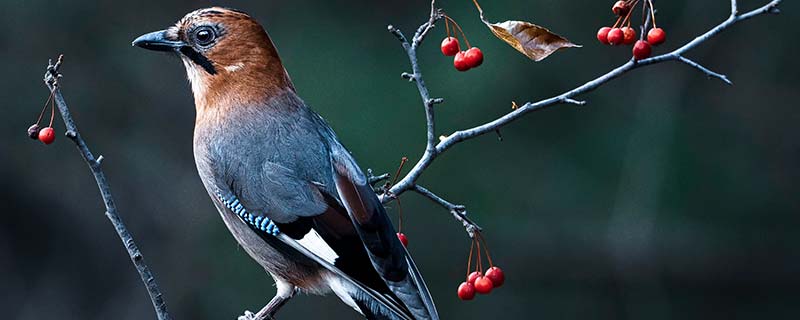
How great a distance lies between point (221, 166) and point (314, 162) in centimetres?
23

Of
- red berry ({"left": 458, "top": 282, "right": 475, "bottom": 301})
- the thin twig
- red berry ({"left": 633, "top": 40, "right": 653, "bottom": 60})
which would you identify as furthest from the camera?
red berry ({"left": 458, "top": 282, "right": 475, "bottom": 301})

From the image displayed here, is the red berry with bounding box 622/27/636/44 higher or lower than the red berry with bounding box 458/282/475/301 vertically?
higher

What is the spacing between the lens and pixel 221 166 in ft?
9.08

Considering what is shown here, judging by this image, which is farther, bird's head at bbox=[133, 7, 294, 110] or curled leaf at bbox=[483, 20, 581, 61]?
bird's head at bbox=[133, 7, 294, 110]

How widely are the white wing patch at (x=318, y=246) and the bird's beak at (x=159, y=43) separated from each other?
2.12ft

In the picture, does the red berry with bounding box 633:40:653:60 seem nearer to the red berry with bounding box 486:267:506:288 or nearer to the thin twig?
the thin twig

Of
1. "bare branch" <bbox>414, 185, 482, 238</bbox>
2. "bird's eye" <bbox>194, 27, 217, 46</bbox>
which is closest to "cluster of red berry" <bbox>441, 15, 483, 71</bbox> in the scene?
"bare branch" <bbox>414, 185, 482, 238</bbox>

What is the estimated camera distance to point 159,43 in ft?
9.48

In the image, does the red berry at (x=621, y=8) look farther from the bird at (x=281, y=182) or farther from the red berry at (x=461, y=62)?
the bird at (x=281, y=182)

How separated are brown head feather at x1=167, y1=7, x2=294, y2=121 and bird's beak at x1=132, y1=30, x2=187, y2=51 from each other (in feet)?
0.05

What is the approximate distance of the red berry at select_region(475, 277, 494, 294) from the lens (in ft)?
9.31

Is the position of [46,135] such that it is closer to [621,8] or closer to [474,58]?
[474,58]

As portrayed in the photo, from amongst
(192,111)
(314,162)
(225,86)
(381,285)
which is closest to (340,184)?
(314,162)

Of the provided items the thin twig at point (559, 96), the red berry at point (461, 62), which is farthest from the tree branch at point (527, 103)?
the red berry at point (461, 62)
